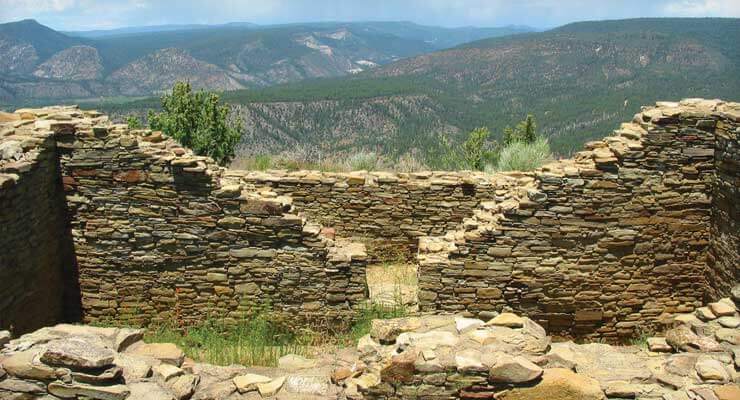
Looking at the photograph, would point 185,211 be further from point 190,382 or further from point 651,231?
point 651,231

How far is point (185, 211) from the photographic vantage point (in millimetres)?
8836

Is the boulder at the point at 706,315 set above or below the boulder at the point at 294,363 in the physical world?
above

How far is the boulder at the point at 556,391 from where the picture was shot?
529cm

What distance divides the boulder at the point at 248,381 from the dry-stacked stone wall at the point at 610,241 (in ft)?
11.9

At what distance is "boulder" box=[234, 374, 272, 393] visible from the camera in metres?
5.73

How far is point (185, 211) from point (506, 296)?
4.63 meters

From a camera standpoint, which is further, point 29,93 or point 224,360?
point 29,93

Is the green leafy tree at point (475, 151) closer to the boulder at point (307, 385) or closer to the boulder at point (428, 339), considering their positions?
the boulder at point (428, 339)

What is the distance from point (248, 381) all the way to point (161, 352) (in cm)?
89

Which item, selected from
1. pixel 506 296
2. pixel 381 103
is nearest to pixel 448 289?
pixel 506 296

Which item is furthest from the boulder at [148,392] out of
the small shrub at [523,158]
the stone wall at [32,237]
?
the small shrub at [523,158]

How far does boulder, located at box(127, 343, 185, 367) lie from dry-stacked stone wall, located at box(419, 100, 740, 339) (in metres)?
3.96

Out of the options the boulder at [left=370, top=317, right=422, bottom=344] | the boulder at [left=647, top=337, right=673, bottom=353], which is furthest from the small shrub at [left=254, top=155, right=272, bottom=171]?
the boulder at [left=647, top=337, right=673, bottom=353]

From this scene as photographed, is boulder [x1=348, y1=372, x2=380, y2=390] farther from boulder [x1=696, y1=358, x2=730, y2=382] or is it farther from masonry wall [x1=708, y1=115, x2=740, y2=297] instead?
masonry wall [x1=708, y1=115, x2=740, y2=297]
